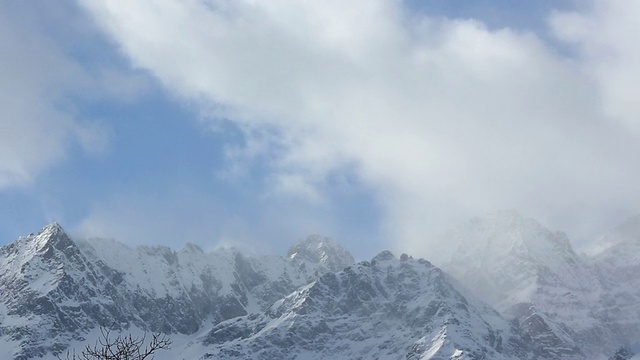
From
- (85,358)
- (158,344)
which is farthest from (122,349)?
(85,358)

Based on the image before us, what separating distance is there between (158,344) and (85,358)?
5.19 meters

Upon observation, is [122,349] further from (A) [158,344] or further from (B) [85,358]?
(B) [85,358]

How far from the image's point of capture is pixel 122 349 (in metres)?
30.5

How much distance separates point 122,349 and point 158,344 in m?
1.95

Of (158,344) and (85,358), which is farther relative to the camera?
(85,358)

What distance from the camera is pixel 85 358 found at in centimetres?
3578

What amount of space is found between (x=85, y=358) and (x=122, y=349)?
603cm

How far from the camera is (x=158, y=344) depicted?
32.2m

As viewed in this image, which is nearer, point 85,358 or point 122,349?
point 122,349
